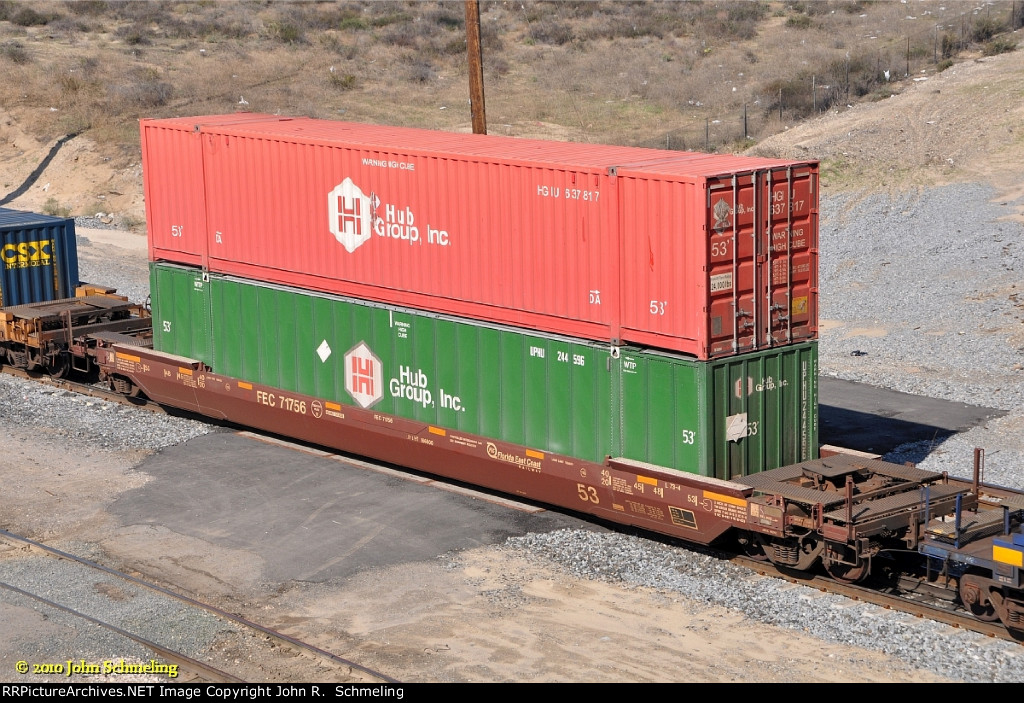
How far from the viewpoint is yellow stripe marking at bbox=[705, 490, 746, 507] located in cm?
1409

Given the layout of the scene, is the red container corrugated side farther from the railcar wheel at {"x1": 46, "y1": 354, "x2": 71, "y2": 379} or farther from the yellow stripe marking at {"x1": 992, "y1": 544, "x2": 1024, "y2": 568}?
the railcar wheel at {"x1": 46, "y1": 354, "x2": 71, "y2": 379}

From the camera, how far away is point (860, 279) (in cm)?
2959

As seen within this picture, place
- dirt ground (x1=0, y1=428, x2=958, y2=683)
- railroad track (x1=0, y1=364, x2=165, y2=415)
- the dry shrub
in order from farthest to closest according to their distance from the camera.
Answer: the dry shrub, railroad track (x1=0, y1=364, x2=165, y2=415), dirt ground (x1=0, y1=428, x2=958, y2=683)

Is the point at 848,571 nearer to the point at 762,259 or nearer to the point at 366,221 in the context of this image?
the point at 762,259

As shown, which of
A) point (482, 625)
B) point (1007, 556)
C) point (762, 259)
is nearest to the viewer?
point (1007, 556)

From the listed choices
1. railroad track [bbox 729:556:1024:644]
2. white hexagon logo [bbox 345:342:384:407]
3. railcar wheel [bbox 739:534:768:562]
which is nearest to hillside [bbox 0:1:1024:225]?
white hexagon logo [bbox 345:342:384:407]

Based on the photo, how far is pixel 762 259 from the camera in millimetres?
14891

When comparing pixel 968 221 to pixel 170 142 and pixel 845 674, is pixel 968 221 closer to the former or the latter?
pixel 170 142

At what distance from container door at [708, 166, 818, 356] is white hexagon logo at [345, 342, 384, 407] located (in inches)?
214

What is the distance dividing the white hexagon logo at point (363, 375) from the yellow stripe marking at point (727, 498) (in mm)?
5516

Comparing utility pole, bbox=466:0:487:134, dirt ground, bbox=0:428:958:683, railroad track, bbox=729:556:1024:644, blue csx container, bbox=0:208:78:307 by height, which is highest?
utility pole, bbox=466:0:487:134

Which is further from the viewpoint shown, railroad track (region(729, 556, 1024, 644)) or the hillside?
the hillside

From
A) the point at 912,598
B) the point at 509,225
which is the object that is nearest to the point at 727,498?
the point at 912,598

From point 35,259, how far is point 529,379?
1247cm
